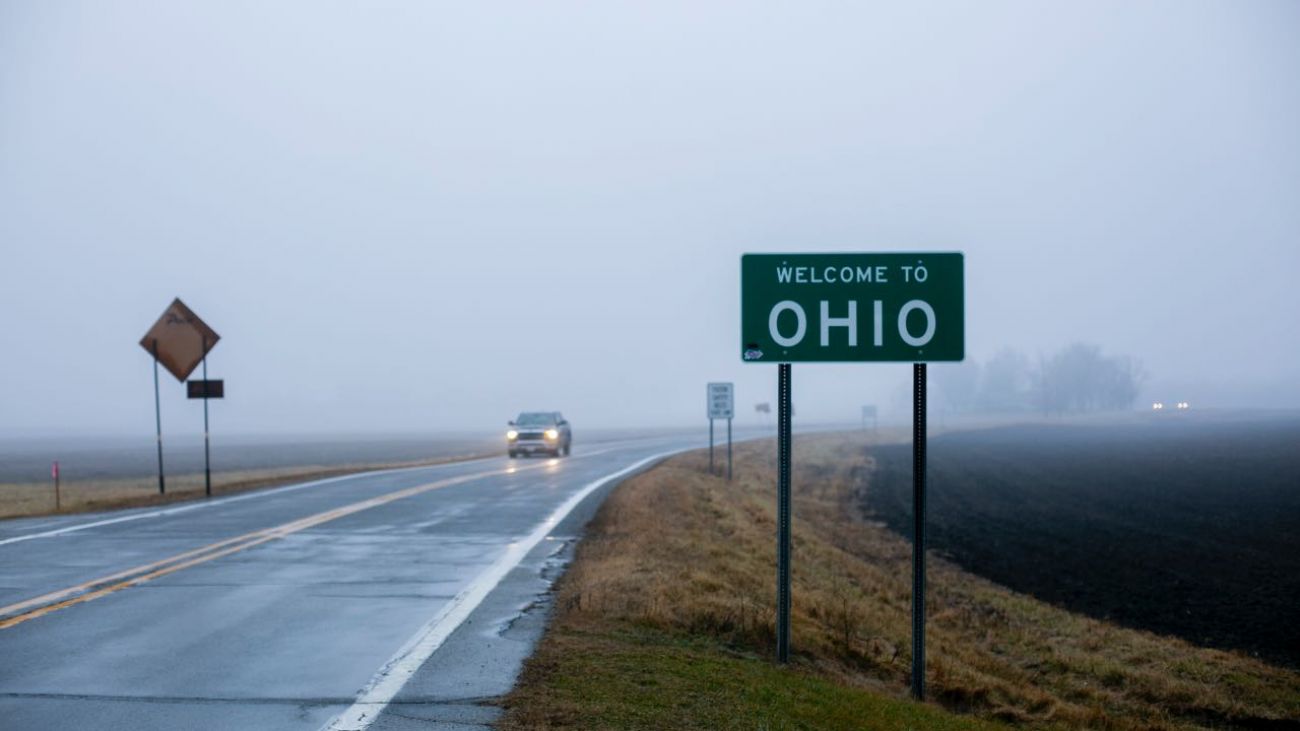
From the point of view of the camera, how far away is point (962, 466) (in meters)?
52.3

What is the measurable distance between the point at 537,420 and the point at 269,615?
38.1m

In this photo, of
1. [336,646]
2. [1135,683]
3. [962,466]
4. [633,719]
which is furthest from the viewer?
[962,466]

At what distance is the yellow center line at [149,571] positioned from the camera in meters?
10.2

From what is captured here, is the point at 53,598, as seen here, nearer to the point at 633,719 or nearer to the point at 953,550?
the point at 633,719

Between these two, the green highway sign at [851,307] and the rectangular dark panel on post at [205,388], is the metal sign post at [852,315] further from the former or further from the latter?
the rectangular dark panel on post at [205,388]

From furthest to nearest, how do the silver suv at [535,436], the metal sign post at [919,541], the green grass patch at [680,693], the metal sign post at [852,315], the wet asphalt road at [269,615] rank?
the silver suv at [535,436]
the metal sign post at [852,315]
the metal sign post at [919,541]
the wet asphalt road at [269,615]
the green grass patch at [680,693]

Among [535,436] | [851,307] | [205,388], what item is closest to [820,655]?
[851,307]

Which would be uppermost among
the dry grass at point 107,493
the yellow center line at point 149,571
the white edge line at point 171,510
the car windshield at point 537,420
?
the car windshield at point 537,420

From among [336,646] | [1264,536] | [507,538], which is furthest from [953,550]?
[336,646]

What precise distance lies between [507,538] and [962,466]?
39.6m

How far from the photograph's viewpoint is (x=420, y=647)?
857cm

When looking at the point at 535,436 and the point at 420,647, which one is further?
the point at 535,436

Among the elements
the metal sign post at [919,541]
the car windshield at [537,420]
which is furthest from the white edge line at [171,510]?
the car windshield at [537,420]

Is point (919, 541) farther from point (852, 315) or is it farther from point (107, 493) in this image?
point (107, 493)
